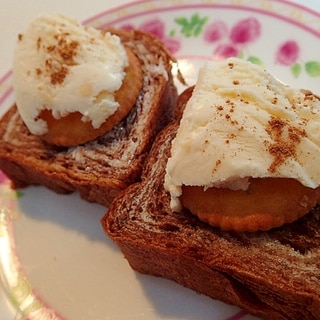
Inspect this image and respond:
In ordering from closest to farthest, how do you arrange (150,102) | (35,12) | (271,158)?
(271,158), (150,102), (35,12)

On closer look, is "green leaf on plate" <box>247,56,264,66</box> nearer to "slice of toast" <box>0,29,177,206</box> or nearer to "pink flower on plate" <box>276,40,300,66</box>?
"pink flower on plate" <box>276,40,300,66</box>

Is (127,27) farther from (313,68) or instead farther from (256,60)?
(313,68)

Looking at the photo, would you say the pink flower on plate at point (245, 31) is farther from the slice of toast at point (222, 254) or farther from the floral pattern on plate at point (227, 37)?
the slice of toast at point (222, 254)

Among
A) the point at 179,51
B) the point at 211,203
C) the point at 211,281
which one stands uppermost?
the point at 179,51

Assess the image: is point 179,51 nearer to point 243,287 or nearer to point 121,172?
point 121,172

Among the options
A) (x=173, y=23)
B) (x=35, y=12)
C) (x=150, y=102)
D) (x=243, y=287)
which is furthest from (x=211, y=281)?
(x=35, y=12)

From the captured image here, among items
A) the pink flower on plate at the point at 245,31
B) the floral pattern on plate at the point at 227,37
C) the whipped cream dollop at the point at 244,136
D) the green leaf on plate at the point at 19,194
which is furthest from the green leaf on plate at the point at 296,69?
the green leaf on plate at the point at 19,194

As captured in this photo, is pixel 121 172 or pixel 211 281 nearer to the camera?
pixel 211 281
